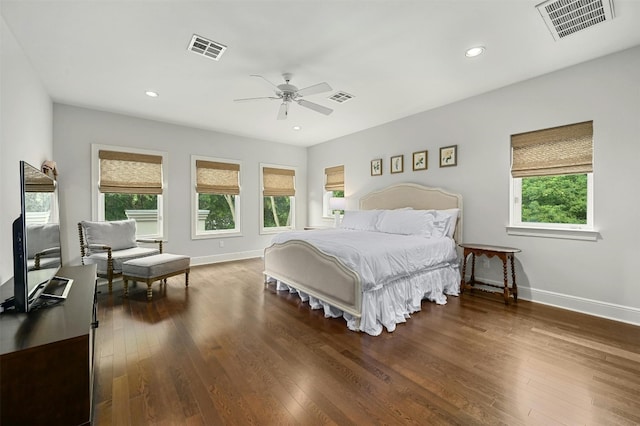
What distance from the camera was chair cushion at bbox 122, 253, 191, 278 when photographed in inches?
137

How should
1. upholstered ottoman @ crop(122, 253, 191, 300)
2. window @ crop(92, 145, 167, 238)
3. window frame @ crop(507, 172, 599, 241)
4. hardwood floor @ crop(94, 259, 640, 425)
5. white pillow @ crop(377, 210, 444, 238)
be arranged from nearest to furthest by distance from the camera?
hardwood floor @ crop(94, 259, 640, 425) → window frame @ crop(507, 172, 599, 241) → upholstered ottoman @ crop(122, 253, 191, 300) → white pillow @ crop(377, 210, 444, 238) → window @ crop(92, 145, 167, 238)

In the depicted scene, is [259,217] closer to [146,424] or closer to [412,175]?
[412,175]

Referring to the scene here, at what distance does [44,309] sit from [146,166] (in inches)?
153

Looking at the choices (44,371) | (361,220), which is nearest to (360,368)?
(44,371)

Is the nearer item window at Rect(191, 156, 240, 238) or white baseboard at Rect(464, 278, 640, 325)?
white baseboard at Rect(464, 278, 640, 325)

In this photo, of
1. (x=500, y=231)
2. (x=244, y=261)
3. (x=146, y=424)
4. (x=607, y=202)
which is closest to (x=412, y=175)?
(x=500, y=231)

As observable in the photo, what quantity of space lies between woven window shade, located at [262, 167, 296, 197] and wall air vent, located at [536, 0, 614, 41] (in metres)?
5.23

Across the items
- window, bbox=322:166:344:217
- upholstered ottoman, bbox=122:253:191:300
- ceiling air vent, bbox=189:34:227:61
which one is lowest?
upholstered ottoman, bbox=122:253:191:300

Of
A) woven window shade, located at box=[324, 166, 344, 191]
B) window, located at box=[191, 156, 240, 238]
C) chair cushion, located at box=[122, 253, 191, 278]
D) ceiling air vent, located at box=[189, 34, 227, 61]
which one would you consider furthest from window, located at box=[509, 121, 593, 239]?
window, located at box=[191, 156, 240, 238]

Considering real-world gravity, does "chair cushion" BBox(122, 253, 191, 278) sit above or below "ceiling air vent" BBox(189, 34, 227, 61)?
below

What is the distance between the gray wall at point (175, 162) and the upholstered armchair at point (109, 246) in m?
0.61

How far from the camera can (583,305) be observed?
3.07m

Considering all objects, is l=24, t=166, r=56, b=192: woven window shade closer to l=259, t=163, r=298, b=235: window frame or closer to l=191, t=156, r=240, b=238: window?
l=191, t=156, r=240, b=238: window

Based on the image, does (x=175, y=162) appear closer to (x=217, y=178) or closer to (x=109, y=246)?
(x=217, y=178)
